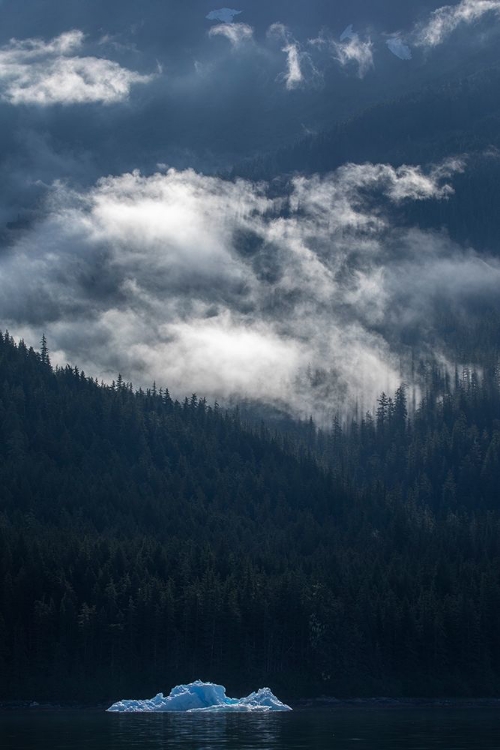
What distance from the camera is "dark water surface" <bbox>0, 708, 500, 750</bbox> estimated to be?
14538 cm

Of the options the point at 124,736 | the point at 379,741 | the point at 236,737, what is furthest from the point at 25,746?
the point at 379,741

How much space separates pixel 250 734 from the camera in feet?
541

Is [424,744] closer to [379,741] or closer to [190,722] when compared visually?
[379,741]

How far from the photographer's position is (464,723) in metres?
191

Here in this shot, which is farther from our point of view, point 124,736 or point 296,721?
point 296,721

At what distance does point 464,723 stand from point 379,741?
43.0 metres

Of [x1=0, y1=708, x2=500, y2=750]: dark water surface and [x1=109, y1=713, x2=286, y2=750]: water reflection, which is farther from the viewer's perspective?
[x1=109, y1=713, x2=286, y2=750]: water reflection

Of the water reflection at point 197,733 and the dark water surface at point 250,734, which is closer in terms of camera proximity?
the dark water surface at point 250,734

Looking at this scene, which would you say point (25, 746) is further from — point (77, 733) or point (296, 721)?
point (296, 721)

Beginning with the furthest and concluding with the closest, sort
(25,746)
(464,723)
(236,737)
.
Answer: (464,723)
(236,737)
(25,746)

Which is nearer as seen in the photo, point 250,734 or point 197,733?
point 250,734

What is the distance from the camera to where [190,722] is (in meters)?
193

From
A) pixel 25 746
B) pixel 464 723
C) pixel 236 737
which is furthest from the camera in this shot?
pixel 464 723

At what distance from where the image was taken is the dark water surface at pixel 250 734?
5723 inches
